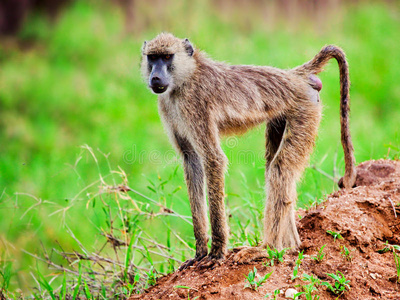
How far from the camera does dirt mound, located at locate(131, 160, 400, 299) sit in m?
3.89

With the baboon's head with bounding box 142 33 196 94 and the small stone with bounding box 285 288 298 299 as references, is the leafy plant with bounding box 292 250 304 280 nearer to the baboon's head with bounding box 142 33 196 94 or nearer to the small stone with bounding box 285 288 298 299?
the small stone with bounding box 285 288 298 299

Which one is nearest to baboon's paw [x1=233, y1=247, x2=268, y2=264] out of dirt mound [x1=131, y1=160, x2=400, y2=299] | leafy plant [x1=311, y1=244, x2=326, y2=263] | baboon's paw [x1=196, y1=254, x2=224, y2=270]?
dirt mound [x1=131, y1=160, x2=400, y2=299]

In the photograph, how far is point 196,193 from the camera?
197 inches

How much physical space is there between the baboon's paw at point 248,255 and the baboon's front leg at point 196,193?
0.53 m

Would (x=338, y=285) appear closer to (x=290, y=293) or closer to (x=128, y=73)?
(x=290, y=293)

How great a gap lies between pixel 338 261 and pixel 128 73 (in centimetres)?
910

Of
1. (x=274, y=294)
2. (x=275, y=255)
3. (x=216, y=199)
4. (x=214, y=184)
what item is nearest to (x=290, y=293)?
(x=274, y=294)

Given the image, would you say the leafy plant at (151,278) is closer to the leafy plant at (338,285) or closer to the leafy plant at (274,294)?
the leafy plant at (274,294)

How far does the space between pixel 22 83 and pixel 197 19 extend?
4.45 meters

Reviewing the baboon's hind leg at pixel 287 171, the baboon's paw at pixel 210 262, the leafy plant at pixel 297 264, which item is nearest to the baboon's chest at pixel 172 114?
the baboon's hind leg at pixel 287 171

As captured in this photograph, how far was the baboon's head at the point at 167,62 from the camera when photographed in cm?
490

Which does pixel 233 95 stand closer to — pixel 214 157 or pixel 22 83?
pixel 214 157

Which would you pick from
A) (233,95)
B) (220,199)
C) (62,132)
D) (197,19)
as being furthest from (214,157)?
(197,19)

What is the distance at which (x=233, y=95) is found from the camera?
5.09 metres
